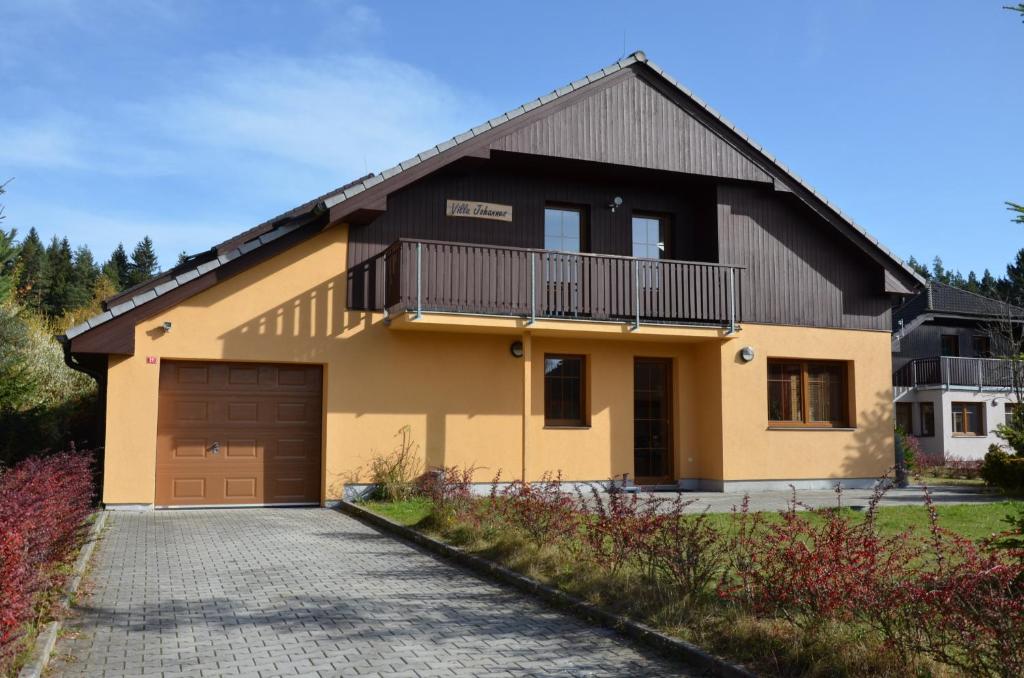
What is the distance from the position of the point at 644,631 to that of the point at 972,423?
34521mm

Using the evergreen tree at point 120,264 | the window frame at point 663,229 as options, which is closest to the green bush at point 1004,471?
the window frame at point 663,229

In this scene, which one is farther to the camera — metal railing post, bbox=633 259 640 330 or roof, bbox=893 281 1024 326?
roof, bbox=893 281 1024 326

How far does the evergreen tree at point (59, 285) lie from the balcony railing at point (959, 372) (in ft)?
175

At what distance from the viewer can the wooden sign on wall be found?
16.0 meters

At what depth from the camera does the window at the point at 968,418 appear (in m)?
35.4

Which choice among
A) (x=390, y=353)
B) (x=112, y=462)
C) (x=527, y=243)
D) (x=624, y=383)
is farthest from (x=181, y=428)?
(x=624, y=383)

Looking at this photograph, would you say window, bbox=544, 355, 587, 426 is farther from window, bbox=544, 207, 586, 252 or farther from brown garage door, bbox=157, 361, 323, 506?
brown garage door, bbox=157, 361, 323, 506

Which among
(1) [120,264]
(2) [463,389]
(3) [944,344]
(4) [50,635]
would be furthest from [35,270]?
(4) [50,635]

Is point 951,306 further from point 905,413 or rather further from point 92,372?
point 92,372

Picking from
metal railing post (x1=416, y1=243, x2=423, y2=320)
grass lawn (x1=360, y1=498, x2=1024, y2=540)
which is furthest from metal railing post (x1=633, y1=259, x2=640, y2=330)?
grass lawn (x1=360, y1=498, x2=1024, y2=540)

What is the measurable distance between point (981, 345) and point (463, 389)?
102ft

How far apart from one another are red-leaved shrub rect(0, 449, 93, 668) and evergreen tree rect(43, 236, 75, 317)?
188 ft

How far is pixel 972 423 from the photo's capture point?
3578cm

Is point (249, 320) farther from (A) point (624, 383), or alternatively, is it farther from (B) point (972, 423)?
(B) point (972, 423)
